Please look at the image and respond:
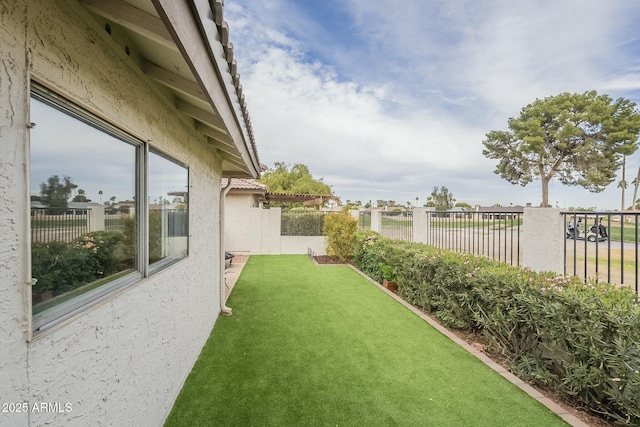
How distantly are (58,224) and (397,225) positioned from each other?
10059 millimetres

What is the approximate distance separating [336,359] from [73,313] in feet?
11.5

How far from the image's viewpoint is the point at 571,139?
109 feet

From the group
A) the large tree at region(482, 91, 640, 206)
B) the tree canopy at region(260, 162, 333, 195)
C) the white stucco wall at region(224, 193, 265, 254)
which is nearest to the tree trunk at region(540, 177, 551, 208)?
the large tree at region(482, 91, 640, 206)

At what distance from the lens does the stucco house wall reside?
118cm

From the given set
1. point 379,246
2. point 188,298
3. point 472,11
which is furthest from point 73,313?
point 472,11

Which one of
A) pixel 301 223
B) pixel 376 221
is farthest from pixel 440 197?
pixel 376 221

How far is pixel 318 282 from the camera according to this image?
9016mm

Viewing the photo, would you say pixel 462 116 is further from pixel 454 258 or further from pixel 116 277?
pixel 116 277

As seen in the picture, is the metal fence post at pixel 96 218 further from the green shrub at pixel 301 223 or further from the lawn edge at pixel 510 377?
the green shrub at pixel 301 223

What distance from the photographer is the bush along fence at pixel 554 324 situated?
110 inches

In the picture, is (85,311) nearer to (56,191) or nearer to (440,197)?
(56,191)

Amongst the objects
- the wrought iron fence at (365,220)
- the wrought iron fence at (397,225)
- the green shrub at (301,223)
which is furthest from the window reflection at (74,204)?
the green shrub at (301,223)

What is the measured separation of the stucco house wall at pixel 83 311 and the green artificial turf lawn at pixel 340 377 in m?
0.69

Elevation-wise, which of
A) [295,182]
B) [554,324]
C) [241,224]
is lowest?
[554,324]
